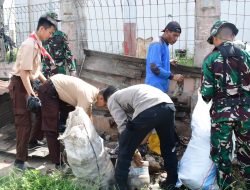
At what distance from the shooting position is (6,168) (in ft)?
15.9

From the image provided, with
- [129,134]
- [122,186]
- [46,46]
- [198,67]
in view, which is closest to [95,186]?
[122,186]

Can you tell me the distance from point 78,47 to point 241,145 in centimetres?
331

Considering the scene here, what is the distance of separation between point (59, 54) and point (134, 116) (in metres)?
2.54

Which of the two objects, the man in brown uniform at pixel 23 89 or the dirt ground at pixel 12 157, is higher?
the man in brown uniform at pixel 23 89

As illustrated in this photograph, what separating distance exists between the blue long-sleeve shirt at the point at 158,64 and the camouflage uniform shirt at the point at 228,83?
102 centimetres

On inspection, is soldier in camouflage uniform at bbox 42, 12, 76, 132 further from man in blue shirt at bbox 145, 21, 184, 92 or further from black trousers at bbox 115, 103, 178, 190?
black trousers at bbox 115, 103, 178, 190

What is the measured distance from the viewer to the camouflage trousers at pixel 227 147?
359 centimetres

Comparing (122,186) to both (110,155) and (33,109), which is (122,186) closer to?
(110,155)

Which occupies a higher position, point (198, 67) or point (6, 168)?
point (198, 67)

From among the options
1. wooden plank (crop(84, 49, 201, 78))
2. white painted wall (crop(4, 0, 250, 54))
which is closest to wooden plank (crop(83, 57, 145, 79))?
wooden plank (crop(84, 49, 201, 78))

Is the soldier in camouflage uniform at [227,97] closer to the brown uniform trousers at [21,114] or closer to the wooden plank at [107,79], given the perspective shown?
the wooden plank at [107,79]

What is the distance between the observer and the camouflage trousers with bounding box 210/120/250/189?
359cm

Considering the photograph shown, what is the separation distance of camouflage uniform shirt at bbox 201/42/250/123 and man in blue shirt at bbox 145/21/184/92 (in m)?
1.03

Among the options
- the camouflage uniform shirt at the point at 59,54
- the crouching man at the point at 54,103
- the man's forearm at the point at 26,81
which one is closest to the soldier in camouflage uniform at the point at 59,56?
the camouflage uniform shirt at the point at 59,54
